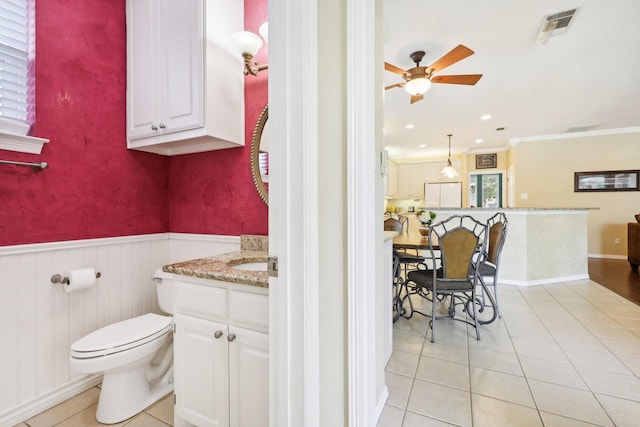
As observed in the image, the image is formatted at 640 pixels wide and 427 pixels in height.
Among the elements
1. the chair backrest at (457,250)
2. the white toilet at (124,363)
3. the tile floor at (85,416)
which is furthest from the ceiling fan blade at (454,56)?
the tile floor at (85,416)

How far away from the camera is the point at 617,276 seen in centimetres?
418

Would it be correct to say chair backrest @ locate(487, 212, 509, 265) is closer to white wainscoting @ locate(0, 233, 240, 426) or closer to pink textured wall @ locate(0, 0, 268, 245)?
pink textured wall @ locate(0, 0, 268, 245)

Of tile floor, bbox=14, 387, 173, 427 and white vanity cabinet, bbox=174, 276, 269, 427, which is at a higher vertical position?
white vanity cabinet, bbox=174, 276, 269, 427

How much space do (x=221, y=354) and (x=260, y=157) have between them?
1.20 metres

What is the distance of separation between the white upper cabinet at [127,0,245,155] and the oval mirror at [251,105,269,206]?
124 millimetres

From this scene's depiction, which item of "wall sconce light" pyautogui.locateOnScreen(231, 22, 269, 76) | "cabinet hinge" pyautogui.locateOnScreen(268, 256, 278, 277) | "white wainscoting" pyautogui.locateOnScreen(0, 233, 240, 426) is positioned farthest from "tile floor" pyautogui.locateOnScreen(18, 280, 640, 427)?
"wall sconce light" pyautogui.locateOnScreen(231, 22, 269, 76)

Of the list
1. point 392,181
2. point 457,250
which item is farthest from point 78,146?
point 392,181

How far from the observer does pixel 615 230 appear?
557 centimetres

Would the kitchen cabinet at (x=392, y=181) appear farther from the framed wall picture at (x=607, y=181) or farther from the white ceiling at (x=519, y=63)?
the framed wall picture at (x=607, y=181)

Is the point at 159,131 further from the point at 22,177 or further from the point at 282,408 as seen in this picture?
the point at 282,408

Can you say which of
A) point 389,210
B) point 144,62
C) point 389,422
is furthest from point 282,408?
point 389,210

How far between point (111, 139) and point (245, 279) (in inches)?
62.4

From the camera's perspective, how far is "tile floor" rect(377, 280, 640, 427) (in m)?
1.44

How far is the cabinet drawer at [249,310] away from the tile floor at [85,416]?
86 cm
